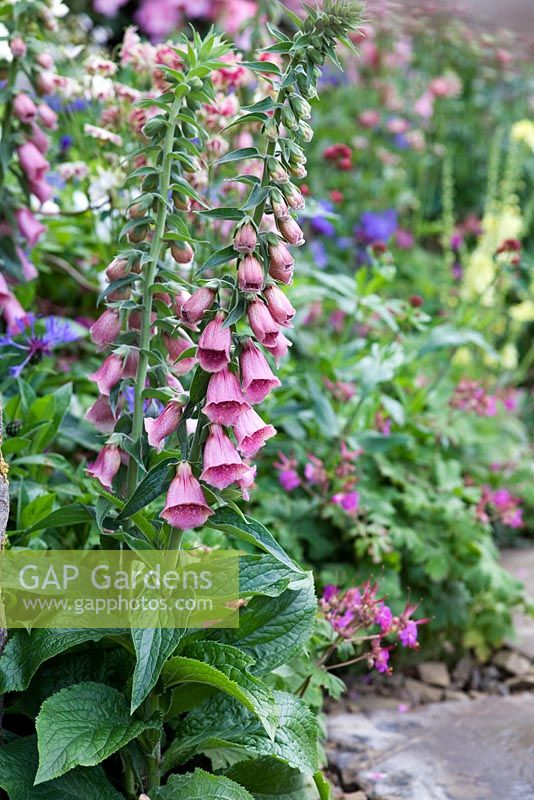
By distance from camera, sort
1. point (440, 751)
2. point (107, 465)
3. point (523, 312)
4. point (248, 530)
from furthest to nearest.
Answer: point (523, 312)
point (440, 751)
point (107, 465)
point (248, 530)

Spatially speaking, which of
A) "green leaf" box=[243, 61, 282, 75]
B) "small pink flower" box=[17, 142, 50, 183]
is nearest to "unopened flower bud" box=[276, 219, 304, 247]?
"green leaf" box=[243, 61, 282, 75]

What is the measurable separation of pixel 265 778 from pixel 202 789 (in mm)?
240

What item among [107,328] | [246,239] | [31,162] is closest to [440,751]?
[107,328]

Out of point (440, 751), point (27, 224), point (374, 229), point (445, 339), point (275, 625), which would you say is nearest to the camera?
point (275, 625)

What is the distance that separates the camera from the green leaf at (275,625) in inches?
74.6

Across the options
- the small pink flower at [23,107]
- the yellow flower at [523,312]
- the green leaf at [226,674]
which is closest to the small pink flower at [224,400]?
the green leaf at [226,674]

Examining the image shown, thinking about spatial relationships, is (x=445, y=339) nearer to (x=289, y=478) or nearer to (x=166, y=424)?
(x=289, y=478)

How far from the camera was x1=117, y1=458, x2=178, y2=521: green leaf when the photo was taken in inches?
67.4

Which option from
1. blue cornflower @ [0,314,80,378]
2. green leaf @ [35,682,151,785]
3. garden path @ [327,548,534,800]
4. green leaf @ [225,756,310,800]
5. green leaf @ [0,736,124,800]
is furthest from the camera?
blue cornflower @ [0,314,80,378]

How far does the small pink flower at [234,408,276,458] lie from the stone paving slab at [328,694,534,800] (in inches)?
42.0

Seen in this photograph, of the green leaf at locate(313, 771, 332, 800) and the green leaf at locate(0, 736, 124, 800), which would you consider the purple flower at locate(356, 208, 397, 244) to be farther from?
the green leaf at locate(0, 736, 124, 800)

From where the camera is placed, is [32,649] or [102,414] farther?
[102,414]

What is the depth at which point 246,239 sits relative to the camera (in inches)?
63.6

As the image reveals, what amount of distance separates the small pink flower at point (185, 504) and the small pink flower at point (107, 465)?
0.19 metres
